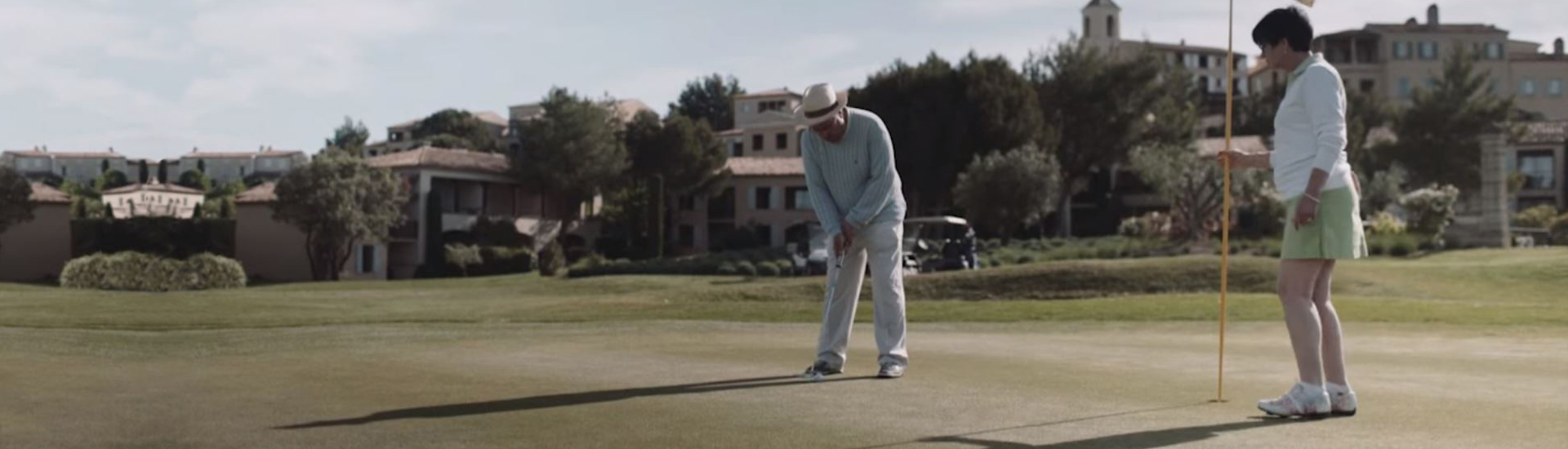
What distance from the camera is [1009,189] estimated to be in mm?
63938

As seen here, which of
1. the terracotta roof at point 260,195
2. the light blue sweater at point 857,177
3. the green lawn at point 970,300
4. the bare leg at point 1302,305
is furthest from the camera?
the terracotta roof at point 260,195

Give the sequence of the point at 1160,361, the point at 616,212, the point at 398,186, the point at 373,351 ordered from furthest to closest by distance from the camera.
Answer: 1. the point at 616,212
2. the point at 398,186
3. the point at 373,351
4. the point at 1160,361

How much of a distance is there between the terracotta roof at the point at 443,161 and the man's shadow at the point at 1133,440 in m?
71.5

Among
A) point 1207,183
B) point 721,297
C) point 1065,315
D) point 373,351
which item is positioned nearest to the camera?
point 373,351

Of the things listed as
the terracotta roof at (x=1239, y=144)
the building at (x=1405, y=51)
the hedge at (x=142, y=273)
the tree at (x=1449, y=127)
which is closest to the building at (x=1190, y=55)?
the building at (x=1405, y=51)

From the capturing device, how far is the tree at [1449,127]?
8062cm

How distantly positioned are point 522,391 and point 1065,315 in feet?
54.7

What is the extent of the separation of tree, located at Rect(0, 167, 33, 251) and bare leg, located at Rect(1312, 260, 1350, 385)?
5530cm

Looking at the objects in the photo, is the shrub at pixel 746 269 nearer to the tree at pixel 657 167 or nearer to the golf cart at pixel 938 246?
the golf cart at pixel 938 246

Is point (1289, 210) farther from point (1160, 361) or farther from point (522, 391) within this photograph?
point (522, 391)

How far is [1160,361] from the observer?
10938 millimetres

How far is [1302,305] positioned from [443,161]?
245 ft

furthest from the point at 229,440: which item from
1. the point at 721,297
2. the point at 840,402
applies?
the point at 721,297

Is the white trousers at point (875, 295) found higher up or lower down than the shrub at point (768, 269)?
higher up
